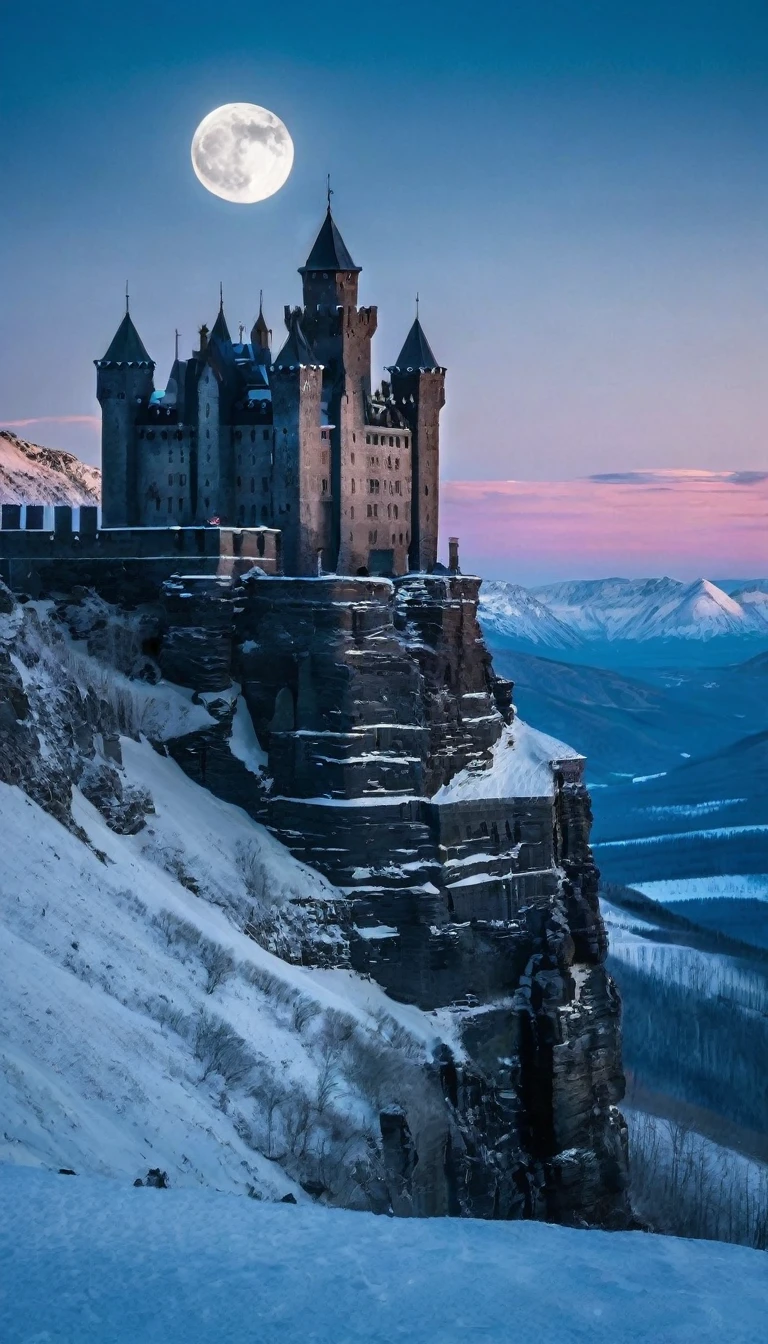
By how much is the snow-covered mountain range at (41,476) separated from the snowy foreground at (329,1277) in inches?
4604

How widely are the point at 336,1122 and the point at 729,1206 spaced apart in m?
41.0

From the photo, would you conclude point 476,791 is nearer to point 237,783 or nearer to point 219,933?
point 237,783

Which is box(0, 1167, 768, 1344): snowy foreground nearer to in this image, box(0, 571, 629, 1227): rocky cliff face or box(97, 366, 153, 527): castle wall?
box(0, 571, 629, 1227): rocky cliff face

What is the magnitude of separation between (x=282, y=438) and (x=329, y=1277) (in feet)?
224

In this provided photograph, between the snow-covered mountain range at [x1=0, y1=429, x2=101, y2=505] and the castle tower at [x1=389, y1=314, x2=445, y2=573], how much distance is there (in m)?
52.3

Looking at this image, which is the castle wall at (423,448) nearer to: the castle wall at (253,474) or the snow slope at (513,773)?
the castle wall at (253,474)

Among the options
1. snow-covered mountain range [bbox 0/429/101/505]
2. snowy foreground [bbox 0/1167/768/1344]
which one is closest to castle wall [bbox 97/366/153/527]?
snow-covered mountain range [bbox 0/429/101/505]

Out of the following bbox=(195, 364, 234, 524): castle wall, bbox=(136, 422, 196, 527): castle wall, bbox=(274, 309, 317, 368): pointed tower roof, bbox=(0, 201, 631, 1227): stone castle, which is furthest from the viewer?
Answer: bbox=(136, 422, 196, 527): castle wall

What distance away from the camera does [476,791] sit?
276 ft

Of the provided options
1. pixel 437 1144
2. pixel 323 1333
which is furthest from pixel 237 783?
pixel 323 1333

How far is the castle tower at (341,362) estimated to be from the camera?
91.0m

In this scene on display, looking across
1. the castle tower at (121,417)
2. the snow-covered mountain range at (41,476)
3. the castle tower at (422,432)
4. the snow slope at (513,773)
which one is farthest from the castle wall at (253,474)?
the snow-covered mountain range at (41,476)

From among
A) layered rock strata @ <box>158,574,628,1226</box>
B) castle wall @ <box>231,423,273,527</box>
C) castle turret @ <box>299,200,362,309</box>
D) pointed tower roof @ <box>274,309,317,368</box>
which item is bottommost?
layered rock strata @ <box>158,574,628,1226</box>

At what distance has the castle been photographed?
89000 millimetres
